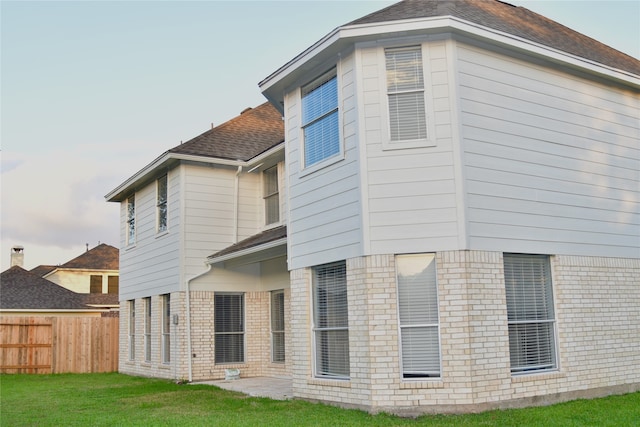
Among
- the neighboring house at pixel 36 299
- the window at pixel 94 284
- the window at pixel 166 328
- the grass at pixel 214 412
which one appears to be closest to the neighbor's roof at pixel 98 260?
the window at pixel 94 284

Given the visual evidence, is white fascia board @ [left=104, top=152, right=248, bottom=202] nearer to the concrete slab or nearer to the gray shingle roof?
the gray shingle roof

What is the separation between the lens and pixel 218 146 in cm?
1786

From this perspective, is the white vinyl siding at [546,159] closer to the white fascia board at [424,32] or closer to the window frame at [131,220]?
the white fascia board at [424,32]

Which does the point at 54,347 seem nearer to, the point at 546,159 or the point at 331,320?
the point at 331,320

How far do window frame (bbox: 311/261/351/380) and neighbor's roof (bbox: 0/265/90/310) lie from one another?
74.6 ft

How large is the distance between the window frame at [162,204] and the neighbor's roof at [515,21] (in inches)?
361

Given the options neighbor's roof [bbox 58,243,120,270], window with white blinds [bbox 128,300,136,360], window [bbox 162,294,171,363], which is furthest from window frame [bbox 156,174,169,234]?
neighbor's roof [bbox 58,243,120,270]

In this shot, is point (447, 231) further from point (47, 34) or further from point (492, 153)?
point (47, 34)

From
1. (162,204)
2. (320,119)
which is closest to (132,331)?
(162,204)

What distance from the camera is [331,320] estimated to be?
10.8 meters

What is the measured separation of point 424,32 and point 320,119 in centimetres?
240

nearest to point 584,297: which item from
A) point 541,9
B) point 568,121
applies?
point 568,121

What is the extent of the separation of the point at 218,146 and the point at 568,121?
381 inches

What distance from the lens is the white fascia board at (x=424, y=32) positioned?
9680 millimetres
